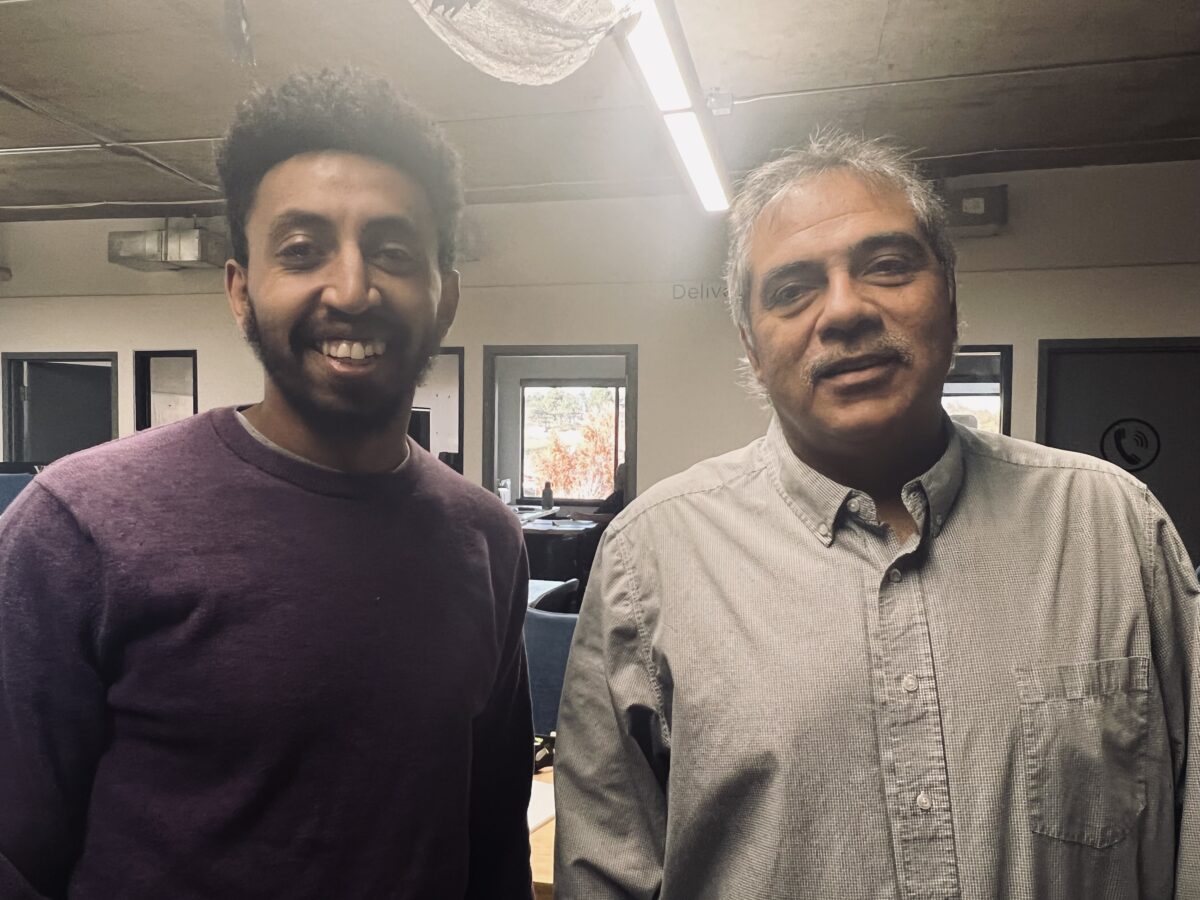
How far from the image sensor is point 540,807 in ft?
5.90

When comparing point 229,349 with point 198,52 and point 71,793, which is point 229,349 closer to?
point 198,52

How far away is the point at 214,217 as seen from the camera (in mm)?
6523

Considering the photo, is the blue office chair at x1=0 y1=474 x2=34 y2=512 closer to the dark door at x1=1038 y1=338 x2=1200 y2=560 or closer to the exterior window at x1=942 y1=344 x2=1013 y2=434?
the exterior window at x1=942 y1=344 x2=1013 y2=434

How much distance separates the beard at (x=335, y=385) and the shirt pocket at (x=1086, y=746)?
872mm

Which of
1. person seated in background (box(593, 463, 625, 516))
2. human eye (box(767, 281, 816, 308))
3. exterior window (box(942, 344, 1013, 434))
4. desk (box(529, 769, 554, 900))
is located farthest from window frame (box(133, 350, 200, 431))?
human eye (box(767, 281, 816, 308))

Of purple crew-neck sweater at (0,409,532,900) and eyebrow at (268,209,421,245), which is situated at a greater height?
eyebrow at (268,209,421,245)

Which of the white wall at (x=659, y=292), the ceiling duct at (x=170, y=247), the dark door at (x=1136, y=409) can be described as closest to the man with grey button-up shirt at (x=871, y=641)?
the white wall at (x=659, y=292)

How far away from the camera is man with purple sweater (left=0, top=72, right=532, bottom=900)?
0.90 metres

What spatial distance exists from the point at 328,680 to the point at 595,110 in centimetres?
390

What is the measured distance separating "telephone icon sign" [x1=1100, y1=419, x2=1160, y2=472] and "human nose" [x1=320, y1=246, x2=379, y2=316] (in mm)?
5729

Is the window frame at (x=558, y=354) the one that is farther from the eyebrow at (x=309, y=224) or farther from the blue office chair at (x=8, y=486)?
the eyebrow at (x=309, y=224)

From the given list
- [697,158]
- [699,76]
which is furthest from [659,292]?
[699,76]

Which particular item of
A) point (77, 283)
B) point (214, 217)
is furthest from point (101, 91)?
point (77, 283)

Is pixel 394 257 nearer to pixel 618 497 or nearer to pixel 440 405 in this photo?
pixel 618 497
